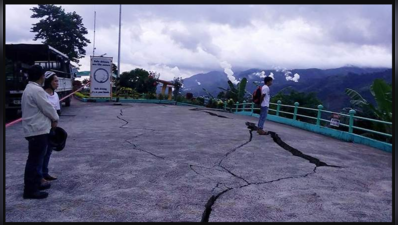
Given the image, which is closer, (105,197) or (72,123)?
(105,197)

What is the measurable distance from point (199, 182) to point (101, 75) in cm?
1683

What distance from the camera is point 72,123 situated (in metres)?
11.4

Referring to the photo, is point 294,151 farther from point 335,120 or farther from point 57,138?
point 57,138

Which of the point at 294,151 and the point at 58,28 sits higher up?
the point at 58,28

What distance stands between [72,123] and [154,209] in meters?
8.41

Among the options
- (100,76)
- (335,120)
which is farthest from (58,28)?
(335,120)

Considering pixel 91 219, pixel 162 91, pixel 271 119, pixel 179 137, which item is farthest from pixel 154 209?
pixel 162 91

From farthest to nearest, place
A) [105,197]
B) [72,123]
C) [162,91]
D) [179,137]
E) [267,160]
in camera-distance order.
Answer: [162,91] < [72,123] < [179,137] < [267,160] < [105,197]

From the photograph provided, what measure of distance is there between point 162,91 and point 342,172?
25.2m

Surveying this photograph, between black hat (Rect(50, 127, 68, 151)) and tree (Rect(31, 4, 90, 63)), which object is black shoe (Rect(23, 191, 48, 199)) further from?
tree (Rect(31, 4, 90, 63))

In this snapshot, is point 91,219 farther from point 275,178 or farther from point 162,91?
point 162,91

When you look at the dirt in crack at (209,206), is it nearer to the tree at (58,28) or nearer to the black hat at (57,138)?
the black hat at (57,138)

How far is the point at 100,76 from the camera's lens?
20.4m

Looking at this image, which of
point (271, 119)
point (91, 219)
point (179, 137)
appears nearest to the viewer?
point (91, 219)
